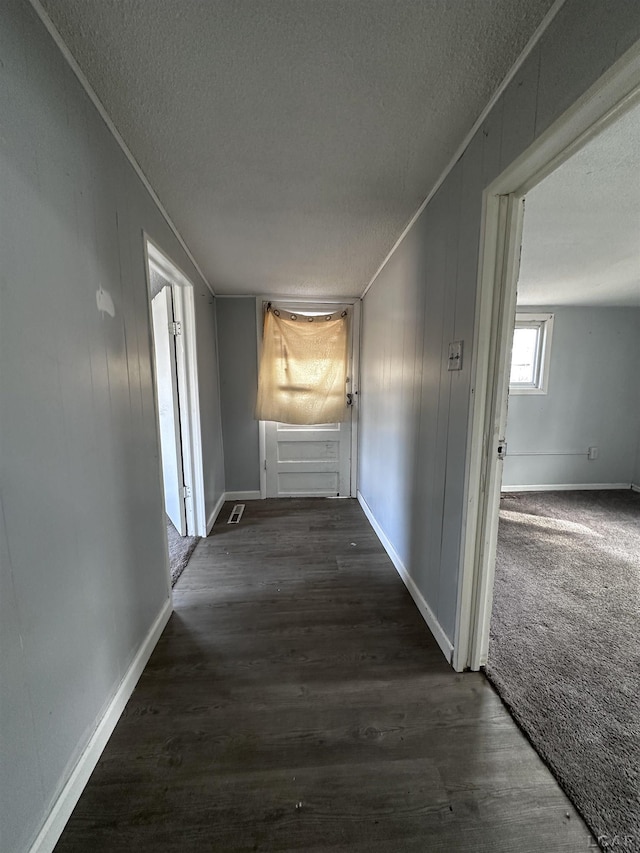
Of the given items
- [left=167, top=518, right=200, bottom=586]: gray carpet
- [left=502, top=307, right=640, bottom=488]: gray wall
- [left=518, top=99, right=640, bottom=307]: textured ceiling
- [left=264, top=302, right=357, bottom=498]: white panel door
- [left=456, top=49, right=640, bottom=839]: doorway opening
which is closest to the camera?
[left=456, top=49, right=640, bottom=839]: doorway opening

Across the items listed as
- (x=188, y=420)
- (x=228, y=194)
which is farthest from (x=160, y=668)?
(x=228, y=194)

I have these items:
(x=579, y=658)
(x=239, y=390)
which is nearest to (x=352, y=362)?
(x=239, y=390)

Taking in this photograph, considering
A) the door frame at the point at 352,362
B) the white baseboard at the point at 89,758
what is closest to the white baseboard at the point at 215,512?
the door frame at the point at 352,362

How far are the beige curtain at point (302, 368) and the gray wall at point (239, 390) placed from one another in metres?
0.14

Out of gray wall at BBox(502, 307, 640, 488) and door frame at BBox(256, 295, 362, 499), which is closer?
door frame at BBox(256, 295, 362, 499)

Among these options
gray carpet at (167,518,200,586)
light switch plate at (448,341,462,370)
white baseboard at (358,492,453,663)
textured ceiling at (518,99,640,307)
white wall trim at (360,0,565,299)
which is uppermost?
white wall trim at (360,0,565,299)

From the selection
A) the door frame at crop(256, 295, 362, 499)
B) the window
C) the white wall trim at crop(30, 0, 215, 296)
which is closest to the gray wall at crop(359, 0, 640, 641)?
the door frame at crop(256, 295, 362, 499)

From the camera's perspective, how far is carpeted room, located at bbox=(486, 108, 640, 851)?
112cm

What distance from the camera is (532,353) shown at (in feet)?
11.9

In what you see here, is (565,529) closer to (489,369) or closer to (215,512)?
(489,369)

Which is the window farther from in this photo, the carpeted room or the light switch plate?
the light switch plate

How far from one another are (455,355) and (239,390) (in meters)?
2.45

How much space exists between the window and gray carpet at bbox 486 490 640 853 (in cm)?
162

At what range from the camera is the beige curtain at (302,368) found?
3.21m
